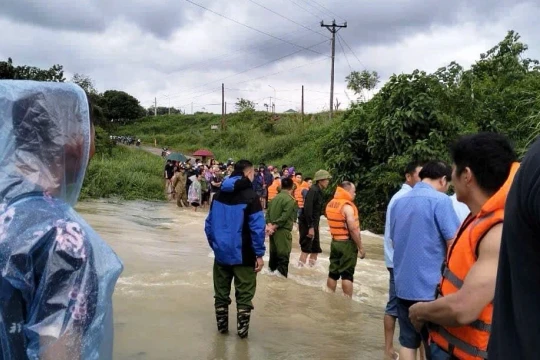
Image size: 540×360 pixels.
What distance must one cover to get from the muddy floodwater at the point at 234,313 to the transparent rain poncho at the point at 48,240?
167 inches

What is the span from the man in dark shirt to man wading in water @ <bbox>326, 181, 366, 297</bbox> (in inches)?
236

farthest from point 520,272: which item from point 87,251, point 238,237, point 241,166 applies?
point 241,166

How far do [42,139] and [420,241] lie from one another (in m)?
2.67

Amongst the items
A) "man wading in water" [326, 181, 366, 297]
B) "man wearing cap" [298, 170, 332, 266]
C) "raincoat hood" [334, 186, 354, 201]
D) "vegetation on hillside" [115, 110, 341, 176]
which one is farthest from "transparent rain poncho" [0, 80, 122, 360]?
"vegetation on hillside" [115, 110, 341, 176]

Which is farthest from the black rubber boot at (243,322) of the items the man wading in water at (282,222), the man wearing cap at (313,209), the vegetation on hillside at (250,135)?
the vegetation on hillside at (250,135)

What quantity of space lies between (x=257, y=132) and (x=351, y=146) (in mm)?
28601

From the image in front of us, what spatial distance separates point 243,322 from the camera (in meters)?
6.30

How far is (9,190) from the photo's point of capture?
1811mm

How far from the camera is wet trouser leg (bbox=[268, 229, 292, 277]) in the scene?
354 inches

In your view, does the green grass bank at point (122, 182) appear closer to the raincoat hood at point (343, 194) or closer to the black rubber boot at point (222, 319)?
the raincoat hood at point (343, 194)

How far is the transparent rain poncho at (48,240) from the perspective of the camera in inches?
65.4

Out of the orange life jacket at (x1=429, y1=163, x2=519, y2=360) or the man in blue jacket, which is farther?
the man in blue jacket

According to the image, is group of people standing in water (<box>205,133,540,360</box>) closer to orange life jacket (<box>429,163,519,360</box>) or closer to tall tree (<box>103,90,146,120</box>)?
orange life jacket (<box>429,163,519,360</box>)

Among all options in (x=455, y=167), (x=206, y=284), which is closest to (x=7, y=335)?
(x=455, y=167)
